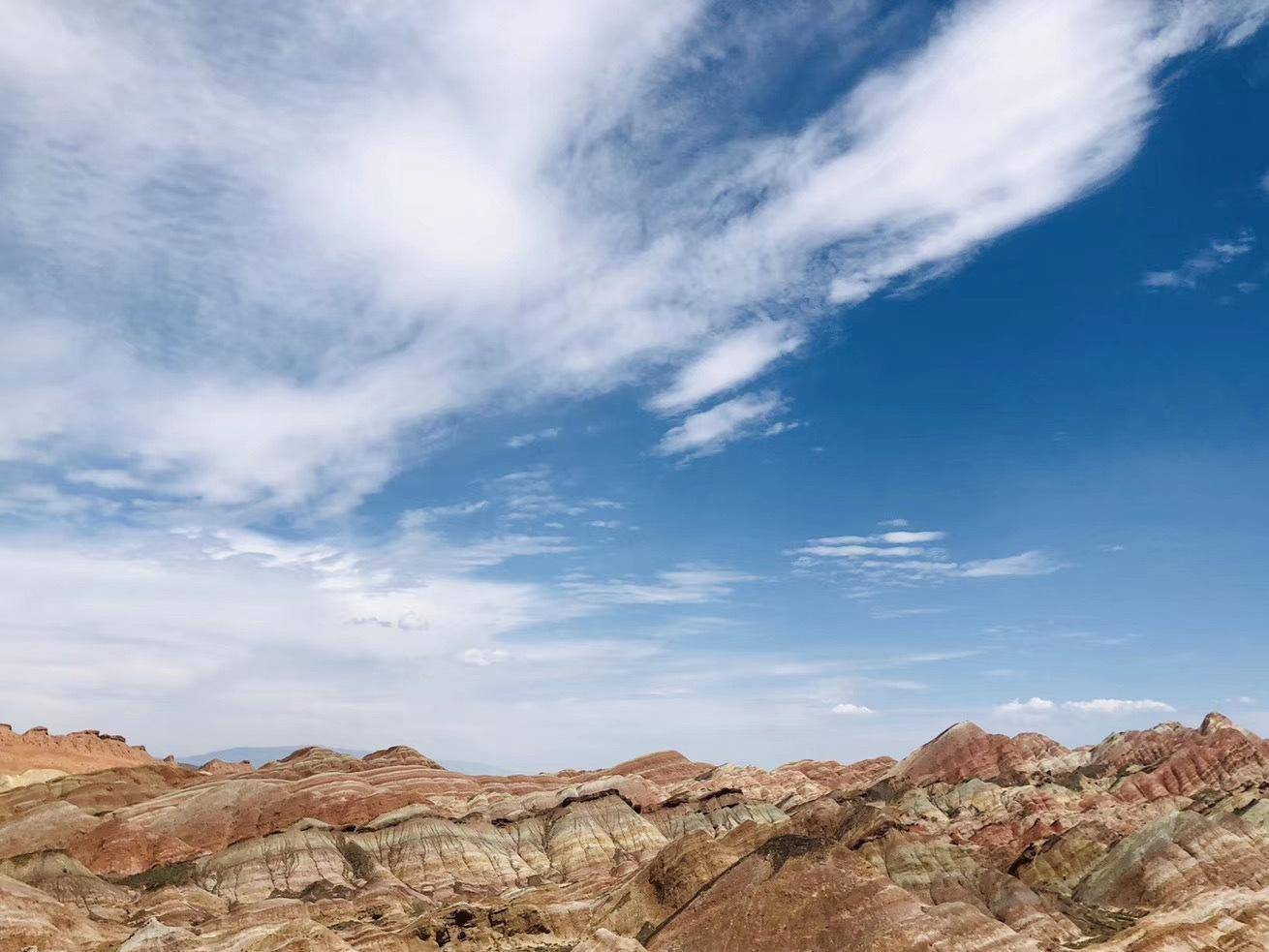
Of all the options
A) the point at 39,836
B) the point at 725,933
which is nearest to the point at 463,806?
the point at 39,836

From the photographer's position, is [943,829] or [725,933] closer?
[725,933]

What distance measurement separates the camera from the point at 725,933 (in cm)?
7444

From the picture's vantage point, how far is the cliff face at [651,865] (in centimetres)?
7562

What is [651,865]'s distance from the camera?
101000 millimetres

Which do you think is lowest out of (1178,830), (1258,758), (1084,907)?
(1084,907)

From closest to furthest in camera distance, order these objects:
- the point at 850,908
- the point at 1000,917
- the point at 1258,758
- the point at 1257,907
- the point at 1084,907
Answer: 1. the point at 850,908
2. the point at 1257,907
3. the point at 1000,917
4. the point at 1084,907
5. the point at 1258,758

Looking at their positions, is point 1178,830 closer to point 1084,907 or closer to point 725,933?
point 1084,907

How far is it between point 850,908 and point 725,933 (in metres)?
10.2

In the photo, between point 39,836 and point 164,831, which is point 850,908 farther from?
point 39,836

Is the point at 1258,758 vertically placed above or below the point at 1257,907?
above

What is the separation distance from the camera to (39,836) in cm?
14825

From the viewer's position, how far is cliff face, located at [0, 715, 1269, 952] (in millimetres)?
75625

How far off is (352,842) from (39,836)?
50928 millimetres

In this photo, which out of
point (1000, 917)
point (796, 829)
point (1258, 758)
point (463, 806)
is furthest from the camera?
point (463, 806)
